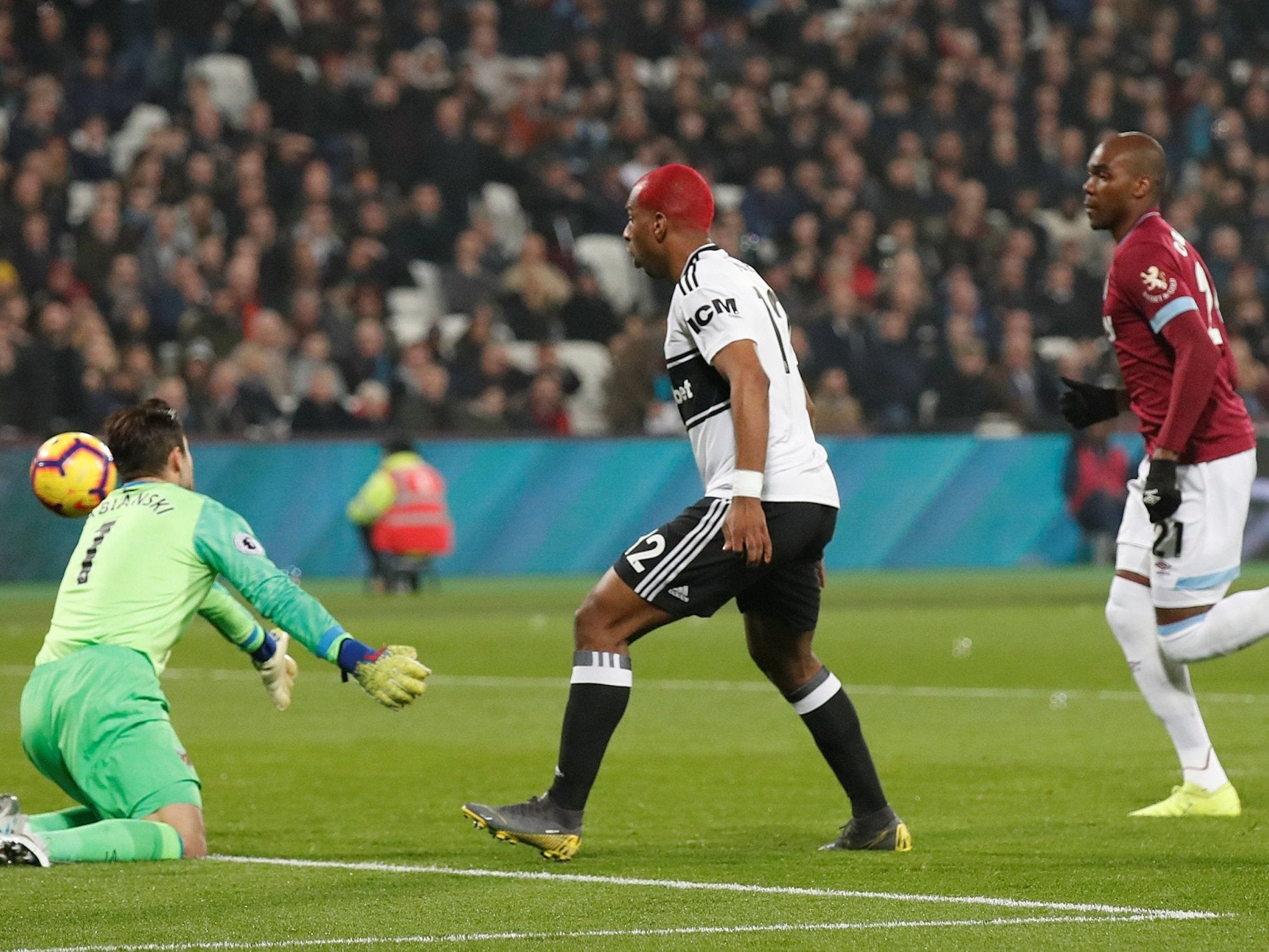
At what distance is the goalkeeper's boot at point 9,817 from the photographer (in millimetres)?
6641

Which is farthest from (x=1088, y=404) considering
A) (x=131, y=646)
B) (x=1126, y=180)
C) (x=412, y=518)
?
(x=412, y=518)

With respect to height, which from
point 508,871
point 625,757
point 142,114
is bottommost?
point 625,757

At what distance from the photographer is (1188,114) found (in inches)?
1222

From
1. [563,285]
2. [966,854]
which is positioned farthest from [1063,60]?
[966,854]

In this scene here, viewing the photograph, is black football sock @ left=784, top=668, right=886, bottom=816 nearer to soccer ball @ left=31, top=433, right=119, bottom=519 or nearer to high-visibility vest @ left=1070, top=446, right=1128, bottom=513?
soccer ball @ left=31, top=433, right=119, bottom=519

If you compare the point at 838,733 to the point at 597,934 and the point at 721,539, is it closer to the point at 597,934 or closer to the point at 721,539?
the point at 721,539

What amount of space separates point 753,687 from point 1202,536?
5752 millimetres

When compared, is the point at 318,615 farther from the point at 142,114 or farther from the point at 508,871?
the point at 142,114

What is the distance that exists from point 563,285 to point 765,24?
20.9ft

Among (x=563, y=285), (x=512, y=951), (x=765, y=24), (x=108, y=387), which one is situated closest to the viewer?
(x=512, y=951)

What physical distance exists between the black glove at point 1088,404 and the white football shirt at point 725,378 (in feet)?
5.37

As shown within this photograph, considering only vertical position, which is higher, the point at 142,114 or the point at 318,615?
the point at 142,114

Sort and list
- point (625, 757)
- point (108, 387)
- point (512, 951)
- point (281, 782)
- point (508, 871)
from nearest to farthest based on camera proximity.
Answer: point (512, 951) → point (508, 871) → point (281, 782) → point (625, 757) → point (108, 387)

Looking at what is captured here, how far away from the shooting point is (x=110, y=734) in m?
6.91
